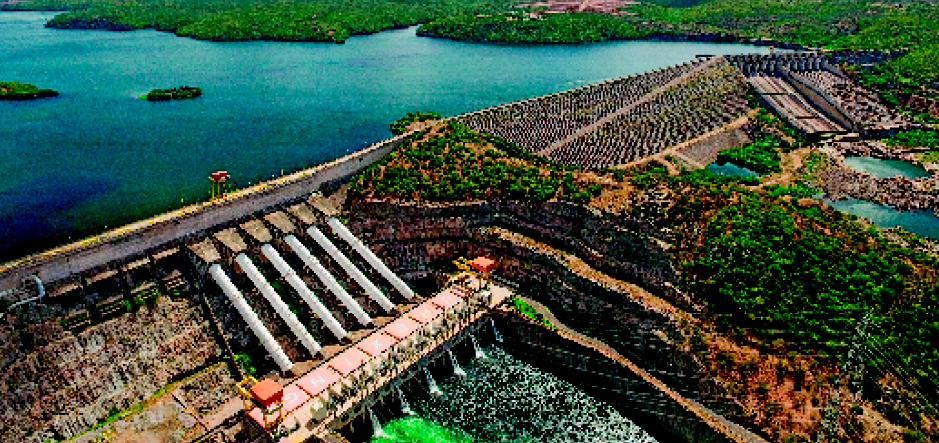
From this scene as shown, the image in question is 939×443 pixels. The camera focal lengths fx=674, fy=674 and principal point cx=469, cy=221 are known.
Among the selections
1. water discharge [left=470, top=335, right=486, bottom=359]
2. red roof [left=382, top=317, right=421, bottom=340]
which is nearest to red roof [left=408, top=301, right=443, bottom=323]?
red roof [left=382, top=317, right=421, bottom=340]

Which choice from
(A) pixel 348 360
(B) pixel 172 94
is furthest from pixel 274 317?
(B) pixel 172 94

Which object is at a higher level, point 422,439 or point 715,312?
point 715,312

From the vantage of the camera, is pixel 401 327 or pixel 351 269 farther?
pixel 351 269

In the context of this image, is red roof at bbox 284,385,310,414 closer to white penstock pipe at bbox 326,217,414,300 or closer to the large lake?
white penstock pipe at bbox 326,217,414,300

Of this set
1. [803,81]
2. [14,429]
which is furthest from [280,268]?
[803,81]

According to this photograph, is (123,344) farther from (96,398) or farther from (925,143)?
(925,143)

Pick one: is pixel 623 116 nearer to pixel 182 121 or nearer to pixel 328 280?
pixel 328 280
